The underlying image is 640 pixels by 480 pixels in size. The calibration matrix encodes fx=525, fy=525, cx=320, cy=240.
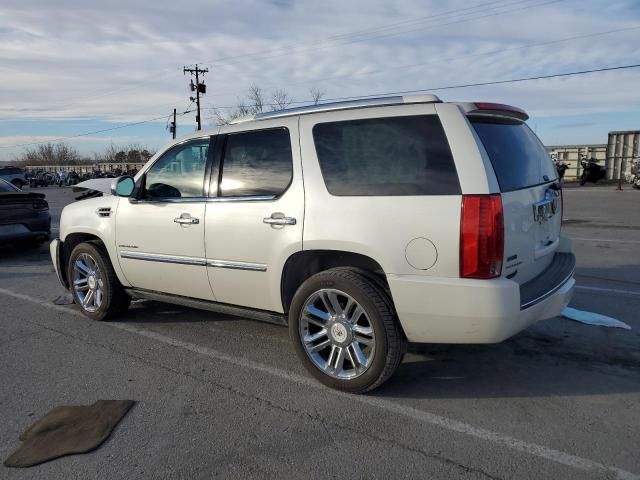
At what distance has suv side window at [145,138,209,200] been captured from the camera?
14.5 feet

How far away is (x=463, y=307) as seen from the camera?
3.12 metres

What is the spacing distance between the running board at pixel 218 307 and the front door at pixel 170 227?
0.06m

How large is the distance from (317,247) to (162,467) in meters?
1.63

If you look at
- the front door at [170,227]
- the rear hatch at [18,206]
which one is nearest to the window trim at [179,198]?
the front door at [170,227]

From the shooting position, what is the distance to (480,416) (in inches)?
127

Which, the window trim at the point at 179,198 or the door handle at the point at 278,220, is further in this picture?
the window trim at the point at 179,198

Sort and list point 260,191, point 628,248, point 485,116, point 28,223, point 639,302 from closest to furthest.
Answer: point 485,116 → point 260,191 → point 639,302 → point 628,248 → point 28,223

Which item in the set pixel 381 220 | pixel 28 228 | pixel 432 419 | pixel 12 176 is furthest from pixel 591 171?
pixel 12 176

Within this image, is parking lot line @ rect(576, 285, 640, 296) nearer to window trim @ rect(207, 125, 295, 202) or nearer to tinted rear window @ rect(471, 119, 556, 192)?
tinted rear window @ rect(471, 119, 556, 192)

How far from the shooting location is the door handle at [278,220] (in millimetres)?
3709

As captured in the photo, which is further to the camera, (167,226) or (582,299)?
(582,299)

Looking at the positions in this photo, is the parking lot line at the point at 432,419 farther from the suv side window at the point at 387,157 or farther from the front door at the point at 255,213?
the suv side window at the point at 387,157

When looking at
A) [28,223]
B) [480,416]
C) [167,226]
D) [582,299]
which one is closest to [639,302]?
[582,299]

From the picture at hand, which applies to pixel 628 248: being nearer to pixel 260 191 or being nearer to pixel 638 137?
pixel 260 191
